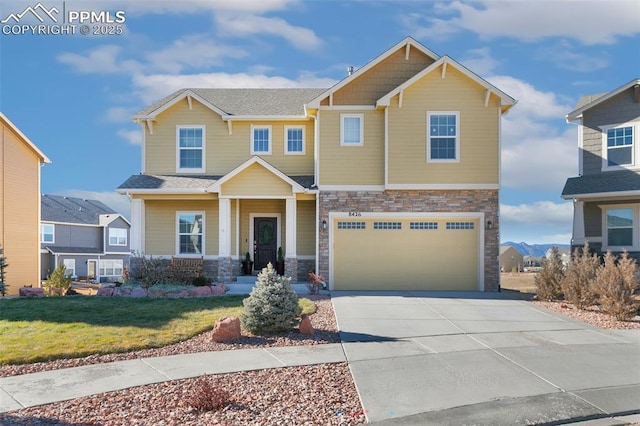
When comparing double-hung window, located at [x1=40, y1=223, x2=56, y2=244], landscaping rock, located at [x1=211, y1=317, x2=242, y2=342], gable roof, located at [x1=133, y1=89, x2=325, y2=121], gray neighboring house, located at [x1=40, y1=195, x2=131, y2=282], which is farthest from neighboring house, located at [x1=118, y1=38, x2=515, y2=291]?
gray neighboring house, located at [x1=40, y1=195, x2=131, y2=282]

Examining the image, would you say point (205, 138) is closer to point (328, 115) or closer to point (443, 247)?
point (328, 115)

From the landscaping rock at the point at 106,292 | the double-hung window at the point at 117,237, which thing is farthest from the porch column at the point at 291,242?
the double-hung window at the point at 117,237

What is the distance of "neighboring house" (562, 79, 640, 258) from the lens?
64.4ft

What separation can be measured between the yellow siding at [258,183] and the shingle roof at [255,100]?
3.04m

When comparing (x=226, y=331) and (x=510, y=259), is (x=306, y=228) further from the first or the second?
(x=510, y=259)

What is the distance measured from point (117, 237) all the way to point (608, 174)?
4059 cm

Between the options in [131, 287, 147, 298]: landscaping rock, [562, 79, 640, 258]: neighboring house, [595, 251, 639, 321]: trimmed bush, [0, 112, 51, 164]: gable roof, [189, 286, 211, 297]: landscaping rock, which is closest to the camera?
[595, 251, 639, 321]: trimmed bush

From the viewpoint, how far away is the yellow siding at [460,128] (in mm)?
18594

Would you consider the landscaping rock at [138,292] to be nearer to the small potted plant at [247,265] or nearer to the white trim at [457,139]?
the small potted plant at [247,265]

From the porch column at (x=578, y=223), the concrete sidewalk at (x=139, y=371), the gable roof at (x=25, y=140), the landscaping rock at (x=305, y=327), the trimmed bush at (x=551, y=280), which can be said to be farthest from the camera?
the gable roof at (x=25, y=140)

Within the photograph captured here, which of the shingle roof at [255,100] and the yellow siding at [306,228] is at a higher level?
the shingle roof at [255,100]

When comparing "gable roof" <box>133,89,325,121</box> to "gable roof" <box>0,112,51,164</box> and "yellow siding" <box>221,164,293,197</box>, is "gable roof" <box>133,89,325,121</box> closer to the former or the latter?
"yellow siding" <box>221,164,293,197</box>

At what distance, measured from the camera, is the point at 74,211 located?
45188 millimetres

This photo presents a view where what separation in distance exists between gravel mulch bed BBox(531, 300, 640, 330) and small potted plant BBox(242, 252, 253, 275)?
1011 centimetres
